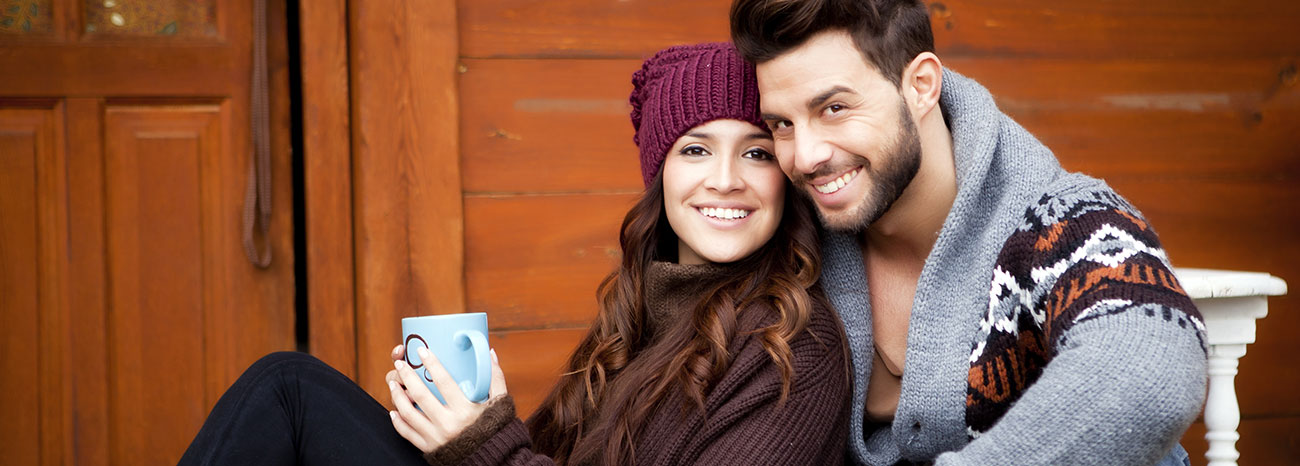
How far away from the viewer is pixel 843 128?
4.57 ft

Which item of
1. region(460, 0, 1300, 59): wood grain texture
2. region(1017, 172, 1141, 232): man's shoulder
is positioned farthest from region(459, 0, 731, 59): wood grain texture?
region(1017, 172, 1141, 232): man's shoulder

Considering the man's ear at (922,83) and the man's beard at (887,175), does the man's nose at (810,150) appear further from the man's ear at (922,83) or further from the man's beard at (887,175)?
the man's ear at (922,83)

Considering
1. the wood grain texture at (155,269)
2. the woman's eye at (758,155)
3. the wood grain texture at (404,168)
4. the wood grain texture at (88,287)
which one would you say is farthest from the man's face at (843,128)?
the wood grain texture at (88,287)

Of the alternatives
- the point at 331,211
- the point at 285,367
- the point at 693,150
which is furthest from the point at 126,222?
the point at 693,150

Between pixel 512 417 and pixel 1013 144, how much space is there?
76cm

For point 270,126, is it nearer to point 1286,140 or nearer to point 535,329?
point 535,329

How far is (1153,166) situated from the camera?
8.07 feet

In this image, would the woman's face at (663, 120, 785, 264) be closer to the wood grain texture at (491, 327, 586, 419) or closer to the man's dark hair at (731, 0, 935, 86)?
the man's dark hair at (731, 0, 935, 86)

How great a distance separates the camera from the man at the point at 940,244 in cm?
109

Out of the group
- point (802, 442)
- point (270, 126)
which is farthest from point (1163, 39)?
point (270, 126)

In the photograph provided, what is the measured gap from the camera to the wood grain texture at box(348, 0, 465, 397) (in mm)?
2172

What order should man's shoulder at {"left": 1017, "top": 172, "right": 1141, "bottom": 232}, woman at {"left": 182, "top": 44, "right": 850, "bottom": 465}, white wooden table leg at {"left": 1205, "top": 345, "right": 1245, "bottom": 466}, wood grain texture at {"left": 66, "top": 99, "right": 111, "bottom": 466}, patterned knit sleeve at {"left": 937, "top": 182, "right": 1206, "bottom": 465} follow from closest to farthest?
1. patterned knit sleeve at {"left": 937, "top": 182, "right": 1206, "bottom": 465}
2. man's shoulder at {"left": 1017, "top": 172, "right": 1141, "bottom": 232}
3. woman at {"left": 182, "top": 44, "right": 850, "bottom": 465}
4. white wooden table leg at {"left": 1205, "top": 345, "right": 1245, "bottom": 466}
5. wood grain texture at {"left": 66, "top": 99, "right": 111, "bottom": 466}

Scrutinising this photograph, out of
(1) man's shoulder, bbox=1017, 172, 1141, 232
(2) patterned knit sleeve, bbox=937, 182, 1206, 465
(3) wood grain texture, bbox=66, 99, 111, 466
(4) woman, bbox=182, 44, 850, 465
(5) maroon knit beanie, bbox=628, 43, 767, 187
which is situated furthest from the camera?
(3) wood grain texture, bbox=66, 99, 111, 466

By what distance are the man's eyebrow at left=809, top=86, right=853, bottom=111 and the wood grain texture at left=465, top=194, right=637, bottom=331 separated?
90cm
